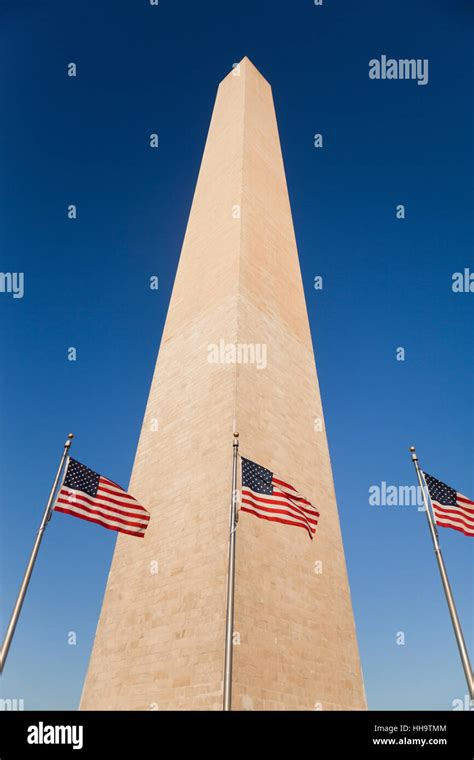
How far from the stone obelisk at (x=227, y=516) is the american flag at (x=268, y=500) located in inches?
100

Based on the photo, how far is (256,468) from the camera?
11.6 m

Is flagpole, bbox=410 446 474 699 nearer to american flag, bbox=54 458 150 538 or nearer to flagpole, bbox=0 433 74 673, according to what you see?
american flag, bbox=54 458 150 538

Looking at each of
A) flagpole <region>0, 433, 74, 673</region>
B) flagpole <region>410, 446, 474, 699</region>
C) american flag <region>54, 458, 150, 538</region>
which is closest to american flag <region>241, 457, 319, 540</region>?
american flag <region>54, 458, 150, 538</region>

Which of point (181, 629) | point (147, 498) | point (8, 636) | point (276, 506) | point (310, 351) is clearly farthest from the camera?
point (310, 351)

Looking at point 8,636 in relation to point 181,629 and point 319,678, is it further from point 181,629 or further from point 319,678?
point 319,678

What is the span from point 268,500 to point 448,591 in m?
3.85

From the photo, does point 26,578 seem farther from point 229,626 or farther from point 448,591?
point 448,591

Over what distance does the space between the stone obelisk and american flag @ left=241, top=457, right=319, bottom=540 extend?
255 cm

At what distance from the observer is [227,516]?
45.0ft

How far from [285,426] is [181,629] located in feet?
23.6

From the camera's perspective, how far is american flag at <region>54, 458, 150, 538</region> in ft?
33.7

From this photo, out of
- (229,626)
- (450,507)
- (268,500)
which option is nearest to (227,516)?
(268,500)

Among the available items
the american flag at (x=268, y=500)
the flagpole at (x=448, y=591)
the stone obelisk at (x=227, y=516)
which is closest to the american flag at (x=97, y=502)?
the american flag at (x=268, y=500)
